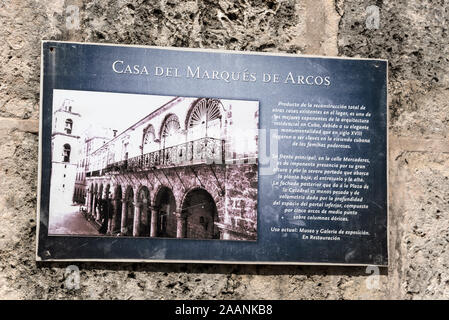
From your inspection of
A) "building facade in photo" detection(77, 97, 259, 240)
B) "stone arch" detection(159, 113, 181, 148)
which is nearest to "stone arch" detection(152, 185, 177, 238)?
"building facade in photo" detection(77, 97, 259, 240)

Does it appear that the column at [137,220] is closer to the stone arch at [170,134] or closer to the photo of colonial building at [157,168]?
the photo of colonial building at [157,168]

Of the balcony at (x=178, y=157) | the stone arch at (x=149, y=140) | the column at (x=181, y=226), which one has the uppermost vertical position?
the stone arch at (x=149, y=140)

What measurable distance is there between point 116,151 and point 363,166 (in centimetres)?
125

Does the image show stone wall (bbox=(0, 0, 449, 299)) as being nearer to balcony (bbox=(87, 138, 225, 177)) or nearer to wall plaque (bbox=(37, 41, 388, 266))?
wall plaque (bbox=(37, 41, 388, 266))

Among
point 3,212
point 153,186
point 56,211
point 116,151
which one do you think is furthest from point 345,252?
point 3,212

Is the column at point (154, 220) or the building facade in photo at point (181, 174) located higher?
the building facade in photo at point (181, 174)

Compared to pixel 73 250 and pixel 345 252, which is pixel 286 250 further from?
pixel 73 250

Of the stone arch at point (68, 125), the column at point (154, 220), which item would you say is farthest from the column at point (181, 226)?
the stone arch at point (68, 125)

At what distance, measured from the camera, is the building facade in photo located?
98.0 inches

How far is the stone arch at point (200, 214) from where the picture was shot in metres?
2.49

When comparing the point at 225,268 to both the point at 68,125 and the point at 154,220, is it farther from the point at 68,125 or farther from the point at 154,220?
the point at 68,125

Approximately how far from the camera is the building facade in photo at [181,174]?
8.17 ft

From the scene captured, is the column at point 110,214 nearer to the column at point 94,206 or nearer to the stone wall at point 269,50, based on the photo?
the column at point 94,206

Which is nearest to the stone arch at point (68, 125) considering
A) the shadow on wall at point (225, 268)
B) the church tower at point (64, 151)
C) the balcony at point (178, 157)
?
the church tower at point (64, 151)
